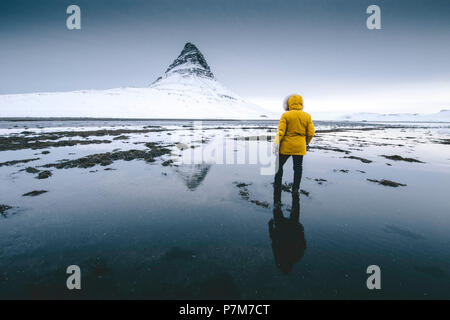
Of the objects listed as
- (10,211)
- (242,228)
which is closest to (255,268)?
(242,228)

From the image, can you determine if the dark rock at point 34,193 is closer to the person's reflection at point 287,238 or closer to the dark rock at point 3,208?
the dark rock at point 3,208

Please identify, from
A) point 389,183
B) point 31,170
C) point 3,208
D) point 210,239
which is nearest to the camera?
point 210,239

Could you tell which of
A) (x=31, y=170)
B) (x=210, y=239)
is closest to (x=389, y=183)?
(x=210, y=239)

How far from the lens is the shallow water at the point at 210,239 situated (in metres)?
3.26

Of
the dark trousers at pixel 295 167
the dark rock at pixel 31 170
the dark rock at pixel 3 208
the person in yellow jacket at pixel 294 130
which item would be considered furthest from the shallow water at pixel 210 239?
the person in yellow jacket at pixel 294 130

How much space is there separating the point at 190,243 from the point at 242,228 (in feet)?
4.48

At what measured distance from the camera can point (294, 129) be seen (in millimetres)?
6441

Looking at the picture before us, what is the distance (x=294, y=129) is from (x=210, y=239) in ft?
13.9

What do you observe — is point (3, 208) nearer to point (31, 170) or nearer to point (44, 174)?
point (44, 174)

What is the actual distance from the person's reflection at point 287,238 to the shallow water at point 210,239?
0.42 ft

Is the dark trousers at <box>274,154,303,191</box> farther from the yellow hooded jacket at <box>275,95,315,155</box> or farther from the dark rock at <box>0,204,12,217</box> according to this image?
the dark rock at <box>0,204,12,217</box>

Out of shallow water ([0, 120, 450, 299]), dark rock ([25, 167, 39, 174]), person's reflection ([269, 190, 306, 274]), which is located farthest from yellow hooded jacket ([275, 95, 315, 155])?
dark rock ([25, 167, 39, 174])

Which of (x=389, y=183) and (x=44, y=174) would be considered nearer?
(x=389, y=183)

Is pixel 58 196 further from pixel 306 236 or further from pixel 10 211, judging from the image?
pixel 306 236
